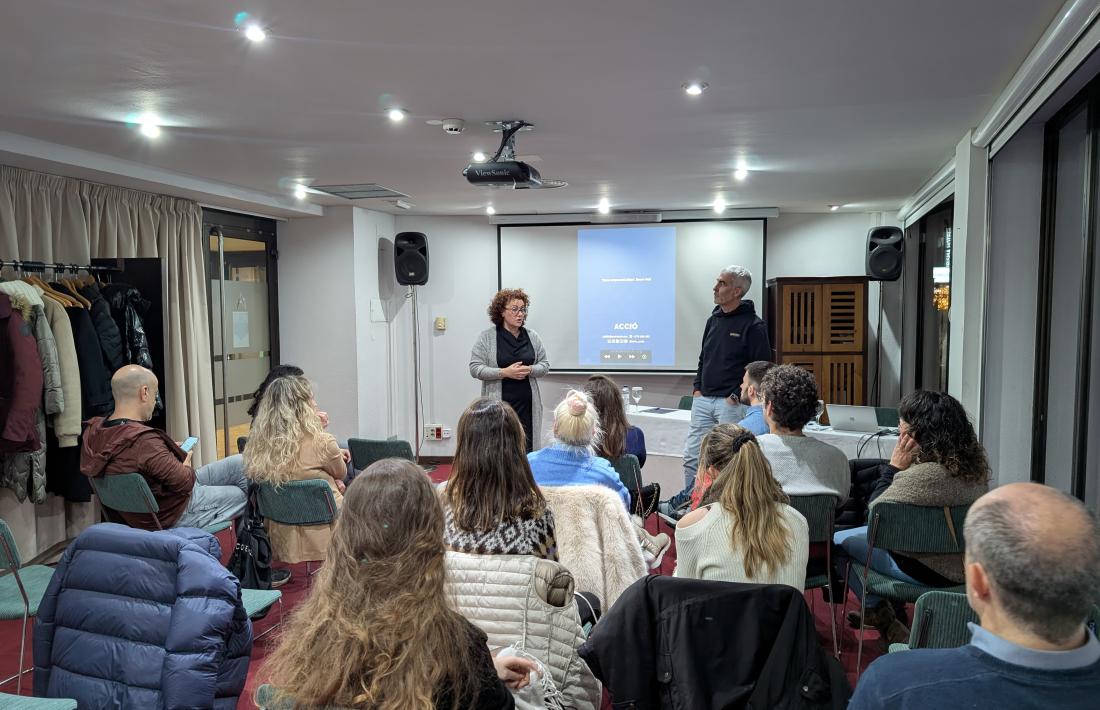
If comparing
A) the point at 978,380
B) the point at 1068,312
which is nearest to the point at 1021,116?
the point at 1068,312

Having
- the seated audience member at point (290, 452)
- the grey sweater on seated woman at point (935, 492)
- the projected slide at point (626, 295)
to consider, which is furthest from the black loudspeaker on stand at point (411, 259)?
the grey sweater on seated woman at point (935, 492)

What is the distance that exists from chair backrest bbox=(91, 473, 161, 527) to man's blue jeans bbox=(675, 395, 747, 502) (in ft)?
9.97

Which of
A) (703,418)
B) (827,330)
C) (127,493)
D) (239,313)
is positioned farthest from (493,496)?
(827,330)

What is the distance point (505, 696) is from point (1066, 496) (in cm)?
97

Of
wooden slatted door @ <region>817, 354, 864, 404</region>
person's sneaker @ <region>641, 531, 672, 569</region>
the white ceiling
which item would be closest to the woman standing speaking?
the white ceiling

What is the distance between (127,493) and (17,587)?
0.55 m

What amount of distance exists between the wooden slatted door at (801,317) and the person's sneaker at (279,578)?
15.6 ft

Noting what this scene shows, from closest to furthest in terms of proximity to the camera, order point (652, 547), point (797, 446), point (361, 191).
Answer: point (797, 446), point (652, 547), point (361, 191)

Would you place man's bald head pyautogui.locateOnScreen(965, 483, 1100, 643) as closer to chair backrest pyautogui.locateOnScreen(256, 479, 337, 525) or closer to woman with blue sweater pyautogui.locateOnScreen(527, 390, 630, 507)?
woman with blue sweater pyautogui.locateOnScreen(527, 390, 630, 507)

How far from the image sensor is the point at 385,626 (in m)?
1.27

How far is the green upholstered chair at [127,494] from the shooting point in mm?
3273

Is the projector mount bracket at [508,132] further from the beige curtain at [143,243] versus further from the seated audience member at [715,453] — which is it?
the beige curtain at [143,243]

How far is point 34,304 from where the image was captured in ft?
14.1

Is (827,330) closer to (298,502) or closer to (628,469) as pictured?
(628,469)
